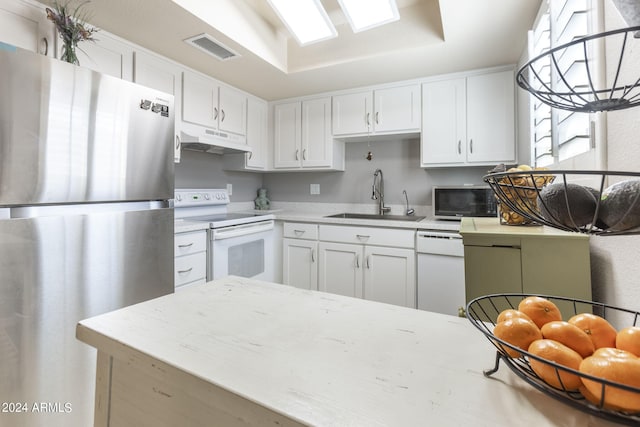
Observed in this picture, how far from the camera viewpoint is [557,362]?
0.33m

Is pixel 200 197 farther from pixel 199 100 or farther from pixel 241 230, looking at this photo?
pixel 199 100

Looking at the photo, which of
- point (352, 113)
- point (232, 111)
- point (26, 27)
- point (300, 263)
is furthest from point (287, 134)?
point (26, 27)

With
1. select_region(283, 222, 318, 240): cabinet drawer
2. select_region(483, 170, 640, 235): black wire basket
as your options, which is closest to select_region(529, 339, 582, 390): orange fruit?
select_region(483, 170, 640, 235): black wire basket

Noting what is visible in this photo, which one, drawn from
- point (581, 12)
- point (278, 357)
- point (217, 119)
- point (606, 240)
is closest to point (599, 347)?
point (278, 357)

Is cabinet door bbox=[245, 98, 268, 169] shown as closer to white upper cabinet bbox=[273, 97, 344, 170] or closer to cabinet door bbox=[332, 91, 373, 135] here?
white upper cabinet bbox=[273, 97, 344, 170]

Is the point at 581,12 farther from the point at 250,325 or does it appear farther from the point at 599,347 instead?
the point at 250,325

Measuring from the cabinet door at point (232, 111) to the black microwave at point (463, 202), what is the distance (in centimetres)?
196

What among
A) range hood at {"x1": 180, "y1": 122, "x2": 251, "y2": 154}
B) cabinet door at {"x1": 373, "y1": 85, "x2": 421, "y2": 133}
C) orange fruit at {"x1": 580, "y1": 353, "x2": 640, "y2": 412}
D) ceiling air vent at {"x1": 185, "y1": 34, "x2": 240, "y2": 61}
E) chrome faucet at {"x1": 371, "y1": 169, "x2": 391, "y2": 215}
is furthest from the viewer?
chrome faucet at {"x1": 371, "y1": 169, "x2": 391, "y2": 215}

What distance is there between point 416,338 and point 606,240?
2.56ft

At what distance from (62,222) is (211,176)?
6.10 feet

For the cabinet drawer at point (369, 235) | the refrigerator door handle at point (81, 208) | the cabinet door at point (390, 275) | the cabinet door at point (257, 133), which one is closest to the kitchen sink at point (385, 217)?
the cabinet drawer at point (369, 235)

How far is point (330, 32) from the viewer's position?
78.9 inches

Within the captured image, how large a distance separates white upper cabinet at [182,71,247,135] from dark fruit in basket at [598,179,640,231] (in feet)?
8.47

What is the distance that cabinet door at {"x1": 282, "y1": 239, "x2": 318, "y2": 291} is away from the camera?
2.75m
